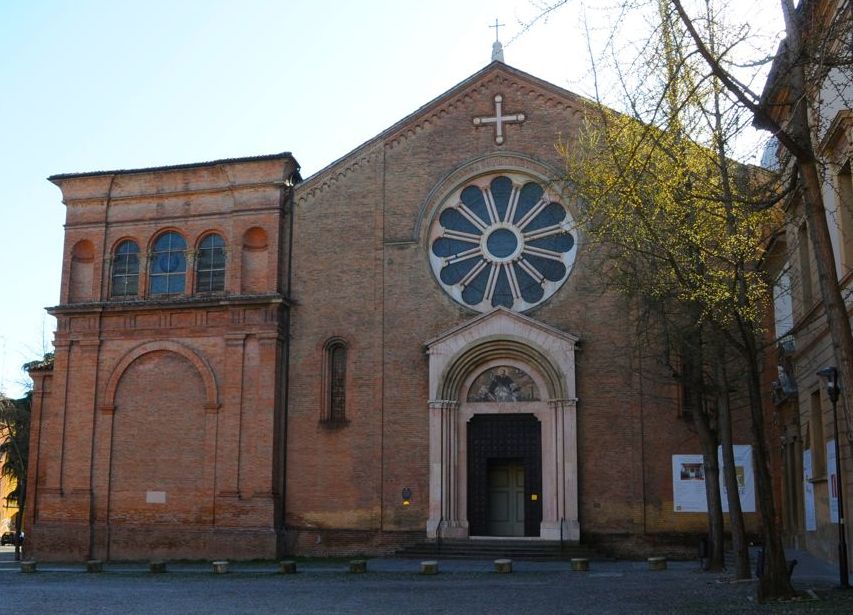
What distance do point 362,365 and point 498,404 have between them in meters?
4.12

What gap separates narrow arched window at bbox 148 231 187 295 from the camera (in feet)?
101

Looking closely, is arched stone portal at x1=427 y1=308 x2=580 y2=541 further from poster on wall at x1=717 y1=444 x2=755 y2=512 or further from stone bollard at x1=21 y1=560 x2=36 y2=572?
stone bollard at x1=21 y1=560 x2=36 y2=572

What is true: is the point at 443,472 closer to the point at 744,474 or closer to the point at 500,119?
the point at 744,474

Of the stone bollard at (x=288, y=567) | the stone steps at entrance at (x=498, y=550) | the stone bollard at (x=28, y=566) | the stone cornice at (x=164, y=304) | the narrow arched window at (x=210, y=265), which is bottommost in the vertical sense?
the stone bollard at (x=28, y=566)

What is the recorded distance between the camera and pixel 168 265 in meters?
31.0

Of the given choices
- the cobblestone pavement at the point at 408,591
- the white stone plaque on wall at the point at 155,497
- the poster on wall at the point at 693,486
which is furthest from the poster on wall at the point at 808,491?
the white stone plaque on wall at the point at 155,497

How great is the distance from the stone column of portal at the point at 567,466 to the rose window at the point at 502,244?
3.19 metres

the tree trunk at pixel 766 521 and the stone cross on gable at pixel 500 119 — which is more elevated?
the stone cross on gable at pixel 500 119

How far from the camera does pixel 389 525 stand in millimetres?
27516

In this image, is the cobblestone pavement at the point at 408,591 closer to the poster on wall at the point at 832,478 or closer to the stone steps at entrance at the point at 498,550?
the stone steps at entrance at the point at 498,550

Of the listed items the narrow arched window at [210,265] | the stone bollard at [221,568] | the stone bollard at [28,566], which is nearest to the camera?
the stone bollard at [221,568]

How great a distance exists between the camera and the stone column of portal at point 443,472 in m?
27.0

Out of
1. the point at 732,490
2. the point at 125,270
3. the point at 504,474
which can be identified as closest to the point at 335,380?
the point at 504,474

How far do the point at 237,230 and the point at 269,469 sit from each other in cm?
745
